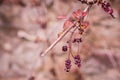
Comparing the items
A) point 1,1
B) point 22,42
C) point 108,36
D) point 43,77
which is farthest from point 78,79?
point 1,1

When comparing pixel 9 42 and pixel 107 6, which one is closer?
pixel 107 6

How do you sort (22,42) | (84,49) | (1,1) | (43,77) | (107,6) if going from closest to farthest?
(107,6) < (84,49) < (43,77) < (22,42) < (1,1)

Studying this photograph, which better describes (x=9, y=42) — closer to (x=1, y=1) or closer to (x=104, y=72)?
(x=1, y=1)

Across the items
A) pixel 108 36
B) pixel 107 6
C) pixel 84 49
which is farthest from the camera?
pixel 108 36

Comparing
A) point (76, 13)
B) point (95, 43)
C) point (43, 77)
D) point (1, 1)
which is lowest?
point (43, 77)

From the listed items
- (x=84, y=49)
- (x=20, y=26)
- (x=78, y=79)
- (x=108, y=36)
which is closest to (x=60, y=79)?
(x=78, y=79)

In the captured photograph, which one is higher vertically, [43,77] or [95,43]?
[95,43]

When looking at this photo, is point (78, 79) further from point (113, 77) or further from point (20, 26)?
point (20, 26)
